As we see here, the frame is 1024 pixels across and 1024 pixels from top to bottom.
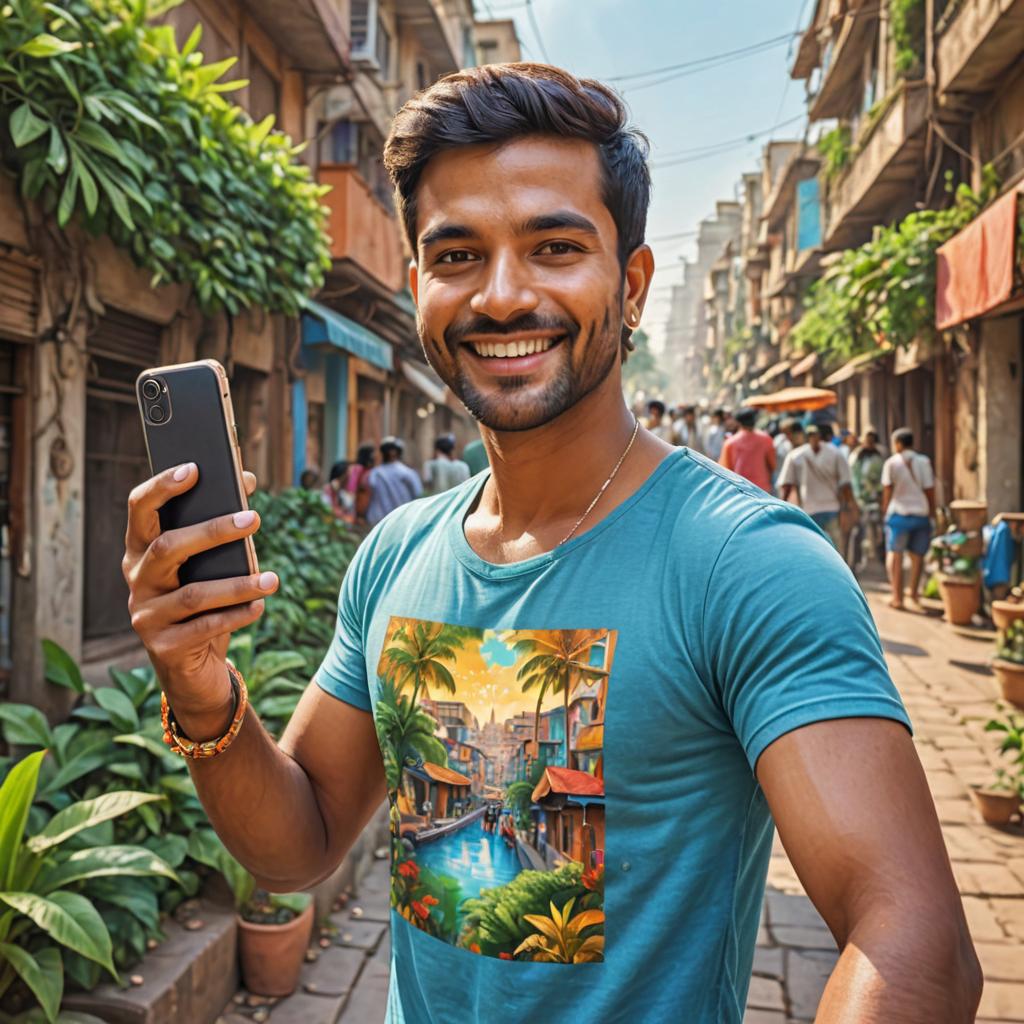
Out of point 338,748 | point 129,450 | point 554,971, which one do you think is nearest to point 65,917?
point 338,748

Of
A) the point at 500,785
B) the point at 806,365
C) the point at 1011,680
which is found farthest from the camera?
the point at 806,365

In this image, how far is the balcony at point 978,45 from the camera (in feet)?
29.2

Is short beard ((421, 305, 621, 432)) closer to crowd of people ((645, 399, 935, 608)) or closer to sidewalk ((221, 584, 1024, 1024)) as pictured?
sidewalk ((221, 584, 1024, 1024))

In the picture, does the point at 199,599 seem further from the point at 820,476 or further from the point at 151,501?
the point at 820,476

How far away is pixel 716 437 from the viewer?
12617mm

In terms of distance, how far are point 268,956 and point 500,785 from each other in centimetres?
261

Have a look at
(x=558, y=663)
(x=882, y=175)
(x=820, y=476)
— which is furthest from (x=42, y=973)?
(x=882, y=175)

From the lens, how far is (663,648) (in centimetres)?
108

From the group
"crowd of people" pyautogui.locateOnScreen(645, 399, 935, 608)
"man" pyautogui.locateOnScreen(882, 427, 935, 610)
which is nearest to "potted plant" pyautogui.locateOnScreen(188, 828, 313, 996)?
"crowd of people" pyautogui.locateOnScreen(645, 399, 935, 608)

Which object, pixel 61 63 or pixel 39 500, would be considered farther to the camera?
pixel 39 500

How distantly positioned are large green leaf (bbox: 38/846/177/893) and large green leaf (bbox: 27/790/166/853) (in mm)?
81

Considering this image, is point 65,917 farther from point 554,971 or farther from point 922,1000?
point 922,1000

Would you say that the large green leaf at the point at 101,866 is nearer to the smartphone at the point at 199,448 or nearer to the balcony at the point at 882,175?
the smartphone at the point at 199,448

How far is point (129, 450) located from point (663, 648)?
6.11m
